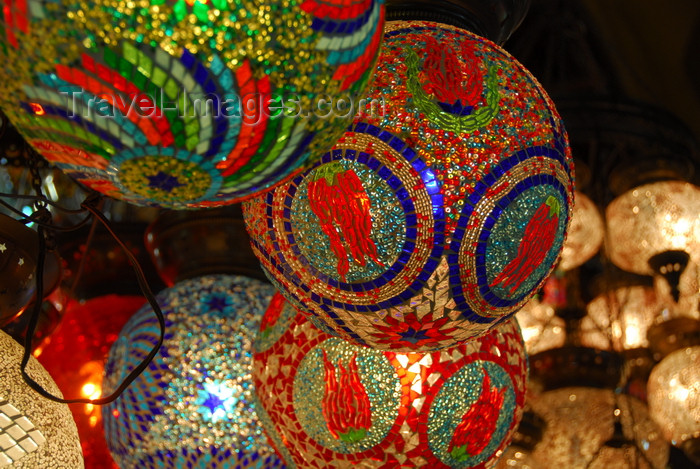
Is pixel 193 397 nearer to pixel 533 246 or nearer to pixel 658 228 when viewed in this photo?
pixel 533 246

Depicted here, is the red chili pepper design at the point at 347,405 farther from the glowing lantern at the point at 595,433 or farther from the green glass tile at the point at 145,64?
the glowing lantern at the point at 595,433

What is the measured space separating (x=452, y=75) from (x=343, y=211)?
0.14m

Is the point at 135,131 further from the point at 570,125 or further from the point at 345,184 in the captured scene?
the point at 570,125

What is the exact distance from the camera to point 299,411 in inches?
29.9

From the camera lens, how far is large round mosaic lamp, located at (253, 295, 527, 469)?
0.73 meters

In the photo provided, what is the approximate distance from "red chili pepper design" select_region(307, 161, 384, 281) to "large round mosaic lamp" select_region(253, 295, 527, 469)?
0.54 feet

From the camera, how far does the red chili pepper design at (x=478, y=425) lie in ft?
2.46

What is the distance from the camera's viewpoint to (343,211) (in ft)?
1.96

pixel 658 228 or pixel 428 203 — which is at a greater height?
pixel 658 228

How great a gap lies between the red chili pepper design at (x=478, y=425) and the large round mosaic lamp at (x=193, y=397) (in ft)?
0.75

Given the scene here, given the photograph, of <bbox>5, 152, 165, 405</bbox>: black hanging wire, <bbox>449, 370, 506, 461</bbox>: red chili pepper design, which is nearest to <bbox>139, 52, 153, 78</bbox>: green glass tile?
<bbox>5, 152, 165, 405</bbox>: black hanging wire

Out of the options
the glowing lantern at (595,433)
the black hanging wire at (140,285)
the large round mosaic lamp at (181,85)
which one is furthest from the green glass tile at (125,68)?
the glowing lantern at (595,433)

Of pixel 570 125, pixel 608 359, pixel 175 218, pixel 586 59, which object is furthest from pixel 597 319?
pixel 175 218

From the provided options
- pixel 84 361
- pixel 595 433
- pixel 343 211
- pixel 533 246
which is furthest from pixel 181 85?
pixel 595 433
